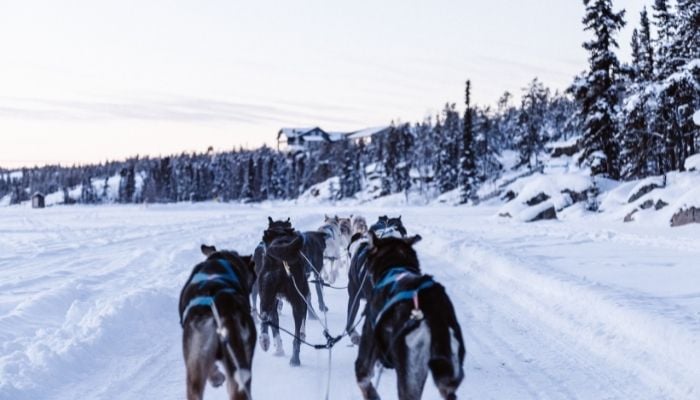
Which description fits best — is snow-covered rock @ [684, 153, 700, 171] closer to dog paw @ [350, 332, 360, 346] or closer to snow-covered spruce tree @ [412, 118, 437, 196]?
dog paw @ [350, 332, 360, 346]

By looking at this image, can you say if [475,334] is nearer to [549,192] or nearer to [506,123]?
[549,192]

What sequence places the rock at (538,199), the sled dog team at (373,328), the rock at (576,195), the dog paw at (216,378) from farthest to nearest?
1. the rock at (538,199)
2. the rock at (576,195)
3. the dog paw at (216,378)
4. the sled dog team at (373,328)

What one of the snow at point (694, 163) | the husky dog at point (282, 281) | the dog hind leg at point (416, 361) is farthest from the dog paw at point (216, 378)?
the snow at point (694, 163)

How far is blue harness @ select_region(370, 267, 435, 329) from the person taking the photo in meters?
4.12

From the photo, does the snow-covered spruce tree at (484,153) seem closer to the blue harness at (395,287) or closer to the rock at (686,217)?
the rock at (686,217)

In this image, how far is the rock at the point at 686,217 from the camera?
72.2 ft

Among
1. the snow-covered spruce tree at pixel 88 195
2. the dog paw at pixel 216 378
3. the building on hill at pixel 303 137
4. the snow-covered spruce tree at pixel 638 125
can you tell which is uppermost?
the building on hill at pixel 303 137

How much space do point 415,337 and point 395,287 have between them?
0.58 meters

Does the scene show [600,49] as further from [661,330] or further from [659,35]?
[661,330]

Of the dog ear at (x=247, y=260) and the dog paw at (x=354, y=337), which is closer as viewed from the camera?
the dog ear at (x=247, y=260)

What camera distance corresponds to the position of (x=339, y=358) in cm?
695

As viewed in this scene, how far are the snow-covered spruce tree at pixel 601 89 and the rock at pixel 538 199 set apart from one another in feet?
10.7

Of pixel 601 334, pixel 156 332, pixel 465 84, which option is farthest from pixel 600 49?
pixel 465 84

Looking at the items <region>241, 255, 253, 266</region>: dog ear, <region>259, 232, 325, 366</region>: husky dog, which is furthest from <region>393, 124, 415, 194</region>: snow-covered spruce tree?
<region>241, 255, 253, 266</region>: dog ear
